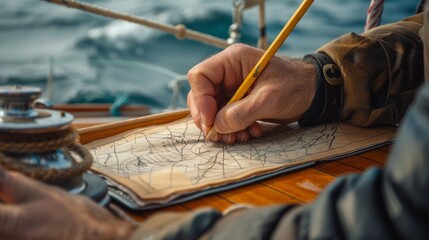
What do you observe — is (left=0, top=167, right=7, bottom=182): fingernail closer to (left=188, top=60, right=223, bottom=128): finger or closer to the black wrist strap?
(left=188, top=60, right=223, bottom=128): finger

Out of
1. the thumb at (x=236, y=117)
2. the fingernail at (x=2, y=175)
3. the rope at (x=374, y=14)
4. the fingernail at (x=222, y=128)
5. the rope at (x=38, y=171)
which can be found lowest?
the fingernail at (x=222, y=128)

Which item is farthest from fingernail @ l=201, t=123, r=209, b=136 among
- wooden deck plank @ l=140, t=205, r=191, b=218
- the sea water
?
the sea water

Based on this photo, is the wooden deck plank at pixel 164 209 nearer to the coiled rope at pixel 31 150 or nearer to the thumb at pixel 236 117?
the coiled rope at pixel 31 150

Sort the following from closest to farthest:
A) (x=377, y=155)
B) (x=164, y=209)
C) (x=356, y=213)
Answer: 1. (x=356, y=213)
2. (x=164, y=209)
3. (x=377, y=155)

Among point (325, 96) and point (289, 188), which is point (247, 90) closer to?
point (325, 96)

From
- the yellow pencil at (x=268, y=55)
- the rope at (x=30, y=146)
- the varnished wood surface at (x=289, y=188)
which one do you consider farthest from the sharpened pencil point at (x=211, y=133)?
the rope at (x=30, y=146)

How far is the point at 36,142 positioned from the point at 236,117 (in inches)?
17.0

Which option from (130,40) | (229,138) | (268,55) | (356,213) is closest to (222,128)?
(229,138)

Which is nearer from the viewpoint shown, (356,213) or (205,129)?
(356,213)

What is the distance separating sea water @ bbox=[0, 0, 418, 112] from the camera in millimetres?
6753

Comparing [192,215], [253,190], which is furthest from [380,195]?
[253,190]

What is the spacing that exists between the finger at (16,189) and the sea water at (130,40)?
18.4ft

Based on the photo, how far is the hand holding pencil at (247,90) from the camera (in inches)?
43.1

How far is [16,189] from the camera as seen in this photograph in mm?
648
